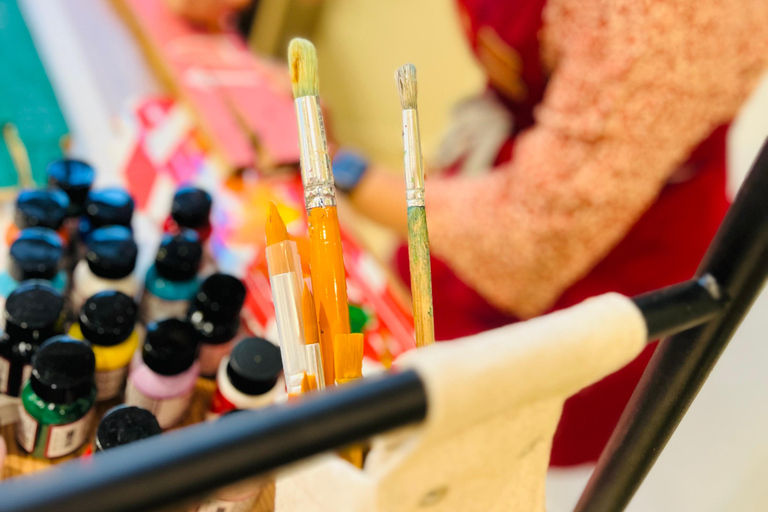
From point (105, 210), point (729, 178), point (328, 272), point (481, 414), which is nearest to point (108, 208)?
point (105, 210)

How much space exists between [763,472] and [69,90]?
0.96 m

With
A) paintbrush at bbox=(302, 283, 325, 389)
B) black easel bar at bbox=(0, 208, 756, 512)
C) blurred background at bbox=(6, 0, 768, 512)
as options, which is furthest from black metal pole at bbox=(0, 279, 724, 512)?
blurred background at bbox=(6, 0, 768, 512)

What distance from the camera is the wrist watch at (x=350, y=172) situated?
0.62 m

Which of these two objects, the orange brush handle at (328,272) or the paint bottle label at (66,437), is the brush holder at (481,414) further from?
the paint bottle label at (66,437)

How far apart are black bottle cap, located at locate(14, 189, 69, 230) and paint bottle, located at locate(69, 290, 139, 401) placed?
0.10 metres

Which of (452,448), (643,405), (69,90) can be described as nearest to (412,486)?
(452,448)

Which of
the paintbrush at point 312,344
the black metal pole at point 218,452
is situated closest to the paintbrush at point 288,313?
the paintbrush at point 312,344

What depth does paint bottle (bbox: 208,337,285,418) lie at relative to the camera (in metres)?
0.36

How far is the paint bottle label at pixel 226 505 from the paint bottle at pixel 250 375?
6 cm

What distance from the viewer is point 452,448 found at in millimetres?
177

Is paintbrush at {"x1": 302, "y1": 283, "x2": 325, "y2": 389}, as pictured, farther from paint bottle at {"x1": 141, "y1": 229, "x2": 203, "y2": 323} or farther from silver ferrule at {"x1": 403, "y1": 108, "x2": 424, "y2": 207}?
paint bottle at {"x1": 141, "y1": 229, "x2": 203, "y2": 323}

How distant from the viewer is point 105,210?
464 millimetres

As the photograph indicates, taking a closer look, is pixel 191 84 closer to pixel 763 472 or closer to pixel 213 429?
pixel 213 429

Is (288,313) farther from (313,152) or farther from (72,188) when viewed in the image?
(72,188)
